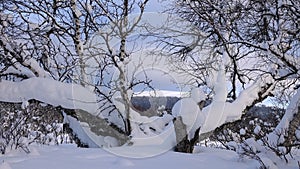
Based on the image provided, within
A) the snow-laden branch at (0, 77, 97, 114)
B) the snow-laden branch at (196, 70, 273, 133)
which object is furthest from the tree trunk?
the snow-laden branch at (0, 77, 97, 114)

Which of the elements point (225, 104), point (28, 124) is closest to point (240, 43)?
point (225, 104)

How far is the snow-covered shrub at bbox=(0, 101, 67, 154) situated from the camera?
5.83 meters

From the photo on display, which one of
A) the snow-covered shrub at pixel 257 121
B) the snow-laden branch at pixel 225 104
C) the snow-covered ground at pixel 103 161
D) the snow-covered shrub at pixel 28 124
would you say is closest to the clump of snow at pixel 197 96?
the snow-laden branch at pixel 225 104

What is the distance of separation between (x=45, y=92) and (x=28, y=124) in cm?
393

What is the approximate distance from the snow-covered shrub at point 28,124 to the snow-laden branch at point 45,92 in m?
0.27

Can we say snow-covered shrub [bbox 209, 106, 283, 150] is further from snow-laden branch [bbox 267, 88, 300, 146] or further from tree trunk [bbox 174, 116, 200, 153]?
snow-laden branch [bbox 267, 88, 300, 146]

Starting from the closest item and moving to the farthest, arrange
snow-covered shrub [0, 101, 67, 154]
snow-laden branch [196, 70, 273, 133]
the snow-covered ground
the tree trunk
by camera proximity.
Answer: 1. the snow-covered ground
2. snow-covered shrub [0, 101, 67, 154]
3. the tree trunk
4. snow-laden branch [196, 70, 273, 133]

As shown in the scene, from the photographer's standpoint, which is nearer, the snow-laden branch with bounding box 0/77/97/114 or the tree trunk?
the tree trunk

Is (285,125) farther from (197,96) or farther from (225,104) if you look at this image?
(225,104)

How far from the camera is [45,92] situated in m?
6.98

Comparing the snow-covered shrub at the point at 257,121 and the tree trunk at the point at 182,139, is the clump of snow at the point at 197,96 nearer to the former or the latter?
the tree trunk at the point at 182,139

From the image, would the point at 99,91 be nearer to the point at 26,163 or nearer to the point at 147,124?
the point at 147,124

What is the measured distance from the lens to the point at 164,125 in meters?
7.62

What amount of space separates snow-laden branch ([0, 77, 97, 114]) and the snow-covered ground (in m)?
1.99
